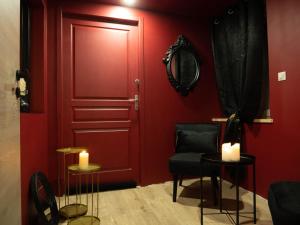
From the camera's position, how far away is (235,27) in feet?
9.00

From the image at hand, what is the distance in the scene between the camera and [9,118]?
3.16ft

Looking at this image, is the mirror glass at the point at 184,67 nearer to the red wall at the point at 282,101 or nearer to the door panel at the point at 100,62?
the door panel at the point at 100,62

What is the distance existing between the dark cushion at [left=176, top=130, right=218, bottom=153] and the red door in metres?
0.53

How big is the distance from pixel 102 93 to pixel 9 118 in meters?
1.74

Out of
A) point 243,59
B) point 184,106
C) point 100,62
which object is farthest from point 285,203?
point 100,62

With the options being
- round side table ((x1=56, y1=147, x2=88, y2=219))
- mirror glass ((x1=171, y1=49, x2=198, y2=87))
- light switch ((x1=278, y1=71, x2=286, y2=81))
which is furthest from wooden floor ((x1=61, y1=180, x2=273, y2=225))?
mirror glass ((x1=171, y1=49, x2=198, y2=87))

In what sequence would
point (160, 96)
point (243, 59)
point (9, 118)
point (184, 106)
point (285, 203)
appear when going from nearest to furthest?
point (9, 118) → point (285, 203) → point (243, 59) → point (160, 96) → point (184, 106)

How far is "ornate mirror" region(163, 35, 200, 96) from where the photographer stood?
296 centimetres

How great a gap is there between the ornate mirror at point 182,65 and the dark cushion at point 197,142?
1.99 feet

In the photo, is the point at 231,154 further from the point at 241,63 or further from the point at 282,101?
the point at 241,63

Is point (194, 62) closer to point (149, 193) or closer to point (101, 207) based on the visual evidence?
point (149, 193)

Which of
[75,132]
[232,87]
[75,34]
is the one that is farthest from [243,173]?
[75,34]

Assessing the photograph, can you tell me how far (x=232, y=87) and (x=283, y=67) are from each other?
74 cm

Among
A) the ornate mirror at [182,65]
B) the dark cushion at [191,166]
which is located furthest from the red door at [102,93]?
the dark cushion at [191,166]
